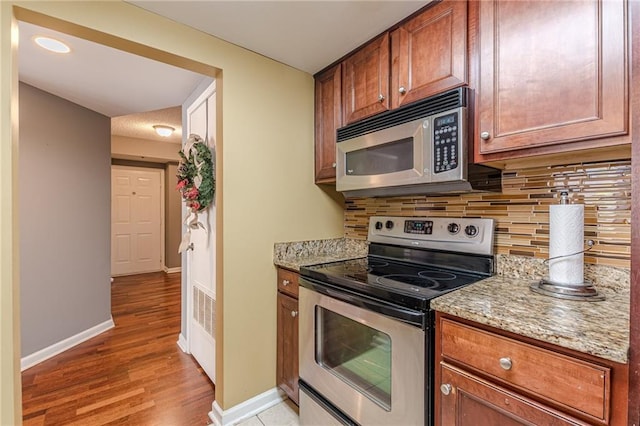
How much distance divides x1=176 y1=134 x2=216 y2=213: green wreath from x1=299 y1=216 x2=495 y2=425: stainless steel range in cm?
81

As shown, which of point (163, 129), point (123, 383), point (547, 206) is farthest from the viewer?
point (163, 129)

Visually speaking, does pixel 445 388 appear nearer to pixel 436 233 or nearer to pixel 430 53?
pixel 436 233

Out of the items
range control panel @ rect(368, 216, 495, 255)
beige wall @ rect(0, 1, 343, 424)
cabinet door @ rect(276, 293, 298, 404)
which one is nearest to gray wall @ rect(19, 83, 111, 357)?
beige wall @ rect(0, 1, 343, 424)

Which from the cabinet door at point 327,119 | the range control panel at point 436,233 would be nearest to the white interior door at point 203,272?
the cabinet door at point 327,119

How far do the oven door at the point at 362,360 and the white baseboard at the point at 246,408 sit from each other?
309 millimetres

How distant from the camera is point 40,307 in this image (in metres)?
2.45

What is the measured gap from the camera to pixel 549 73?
1.03 metres

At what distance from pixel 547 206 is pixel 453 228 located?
1.37ft

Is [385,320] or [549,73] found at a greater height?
[549,73]

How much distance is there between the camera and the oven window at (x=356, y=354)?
125 cm

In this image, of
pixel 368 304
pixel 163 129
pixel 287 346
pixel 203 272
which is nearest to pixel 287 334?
pixel 287 346

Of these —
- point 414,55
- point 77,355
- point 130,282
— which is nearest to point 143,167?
point 130,282

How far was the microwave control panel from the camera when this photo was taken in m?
1.22

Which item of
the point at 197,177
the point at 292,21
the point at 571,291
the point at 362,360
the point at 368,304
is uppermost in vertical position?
the point at 292,21
